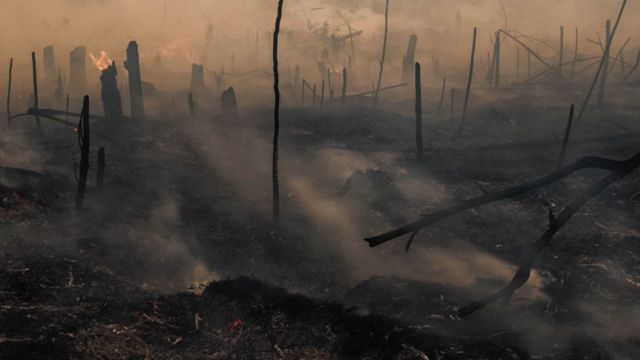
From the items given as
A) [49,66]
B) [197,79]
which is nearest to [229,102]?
[197,79]

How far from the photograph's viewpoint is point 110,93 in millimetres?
25516

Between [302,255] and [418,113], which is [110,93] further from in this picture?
[302,255]

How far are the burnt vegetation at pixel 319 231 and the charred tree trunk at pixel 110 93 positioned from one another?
93 millimetres

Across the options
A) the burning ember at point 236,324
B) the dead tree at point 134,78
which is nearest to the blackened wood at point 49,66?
the dead tree at point 134,78

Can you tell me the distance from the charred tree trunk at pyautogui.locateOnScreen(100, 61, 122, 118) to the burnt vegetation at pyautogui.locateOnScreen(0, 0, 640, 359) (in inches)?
3.7

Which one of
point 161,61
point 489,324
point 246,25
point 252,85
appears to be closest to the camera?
point 489,324

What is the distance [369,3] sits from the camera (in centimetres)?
6122

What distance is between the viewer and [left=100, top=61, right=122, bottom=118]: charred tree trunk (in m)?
25.3

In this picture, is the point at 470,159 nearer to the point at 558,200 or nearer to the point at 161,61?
the point at 558,200

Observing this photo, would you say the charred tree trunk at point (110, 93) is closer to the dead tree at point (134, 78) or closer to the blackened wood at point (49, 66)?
the dead tree at point (134, 78)

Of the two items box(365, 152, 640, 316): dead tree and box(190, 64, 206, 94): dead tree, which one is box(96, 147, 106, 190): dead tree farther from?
box(190, 64, 206, 94): dead tree

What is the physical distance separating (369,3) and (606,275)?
173 ft

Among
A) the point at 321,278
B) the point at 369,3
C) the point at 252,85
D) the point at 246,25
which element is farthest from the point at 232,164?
the point at 369,3

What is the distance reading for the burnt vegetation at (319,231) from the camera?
32.6 ft
